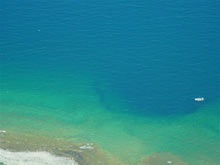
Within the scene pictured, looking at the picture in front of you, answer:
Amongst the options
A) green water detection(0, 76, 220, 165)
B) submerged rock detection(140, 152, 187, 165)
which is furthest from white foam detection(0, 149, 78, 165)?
submerged rock detection(140, 152, 187, 165)

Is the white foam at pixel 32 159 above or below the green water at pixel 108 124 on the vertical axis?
below

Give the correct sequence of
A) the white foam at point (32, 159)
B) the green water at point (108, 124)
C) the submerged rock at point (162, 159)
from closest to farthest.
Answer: the white foam at point (32, 159) < the submerged rock at point (162, 159) < the green water at point (108, 124)

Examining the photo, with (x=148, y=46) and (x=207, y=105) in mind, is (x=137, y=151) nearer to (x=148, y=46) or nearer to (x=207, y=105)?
(x=207, y=105)

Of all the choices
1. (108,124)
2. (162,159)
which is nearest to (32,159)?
(108,124)

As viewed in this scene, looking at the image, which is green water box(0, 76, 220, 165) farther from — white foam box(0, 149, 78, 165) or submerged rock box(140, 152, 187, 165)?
white foam box(0, 149, 78, 165)

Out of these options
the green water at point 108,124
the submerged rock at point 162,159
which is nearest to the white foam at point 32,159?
the green water at point 108,124

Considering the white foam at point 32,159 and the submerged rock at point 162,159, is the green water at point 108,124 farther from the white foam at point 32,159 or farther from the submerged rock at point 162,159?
the white foam at point 32,159
